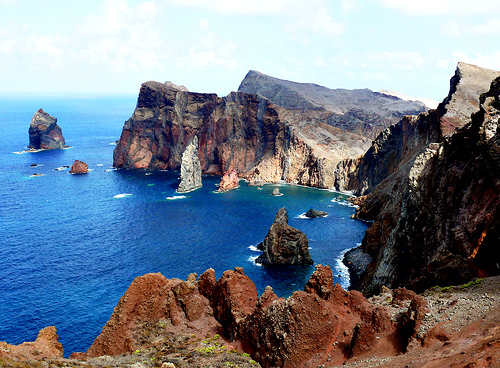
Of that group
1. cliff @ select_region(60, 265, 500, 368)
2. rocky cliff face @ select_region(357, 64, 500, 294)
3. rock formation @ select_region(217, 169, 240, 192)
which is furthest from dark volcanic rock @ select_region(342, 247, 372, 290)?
rock formation @ select_region(217, 169, 240, 192)

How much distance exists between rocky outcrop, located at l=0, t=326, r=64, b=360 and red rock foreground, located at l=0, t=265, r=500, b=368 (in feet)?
1.81

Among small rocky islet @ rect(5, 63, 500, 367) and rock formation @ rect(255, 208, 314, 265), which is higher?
small rocky islet @ rect(5, 63, 500, 367)

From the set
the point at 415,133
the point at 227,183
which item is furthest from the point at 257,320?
the point at 227,183

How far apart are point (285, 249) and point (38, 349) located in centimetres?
6404

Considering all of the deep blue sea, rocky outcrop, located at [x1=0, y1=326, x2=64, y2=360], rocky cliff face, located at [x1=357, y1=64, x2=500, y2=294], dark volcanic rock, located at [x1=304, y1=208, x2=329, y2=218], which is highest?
rocky cliff face, located at [x1=357, y1=64, x2=500, y2=294]

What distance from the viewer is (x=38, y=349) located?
117 feet

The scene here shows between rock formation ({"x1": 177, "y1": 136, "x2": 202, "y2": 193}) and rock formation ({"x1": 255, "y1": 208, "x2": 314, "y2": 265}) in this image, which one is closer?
rock formation ({"x1": 255, "y1": 208, "x2": 314, "y2": 265})

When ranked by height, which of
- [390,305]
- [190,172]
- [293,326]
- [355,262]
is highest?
[390,305]

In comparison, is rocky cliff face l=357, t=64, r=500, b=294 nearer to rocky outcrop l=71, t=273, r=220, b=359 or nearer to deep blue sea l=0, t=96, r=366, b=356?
deep blue sea l=0, t=96, r=366, b=356

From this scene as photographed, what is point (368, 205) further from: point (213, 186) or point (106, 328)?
point (106, 328)

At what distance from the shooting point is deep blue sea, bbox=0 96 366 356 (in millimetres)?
74562

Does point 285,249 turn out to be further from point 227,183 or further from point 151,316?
point 227,183

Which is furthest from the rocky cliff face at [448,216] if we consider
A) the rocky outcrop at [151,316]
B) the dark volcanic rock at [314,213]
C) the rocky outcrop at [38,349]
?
the dark volcanic rock at [314,213]

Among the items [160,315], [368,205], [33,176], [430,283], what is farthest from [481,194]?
[33,176]
